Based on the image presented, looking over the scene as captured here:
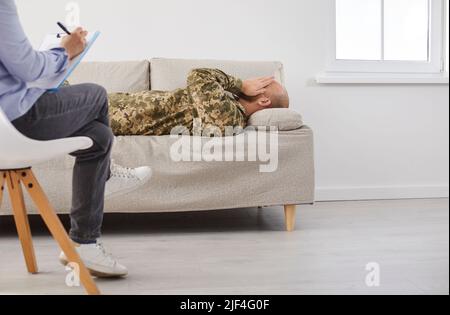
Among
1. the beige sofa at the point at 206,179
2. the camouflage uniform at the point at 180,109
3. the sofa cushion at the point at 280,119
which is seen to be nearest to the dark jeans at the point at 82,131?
the beige sofa at the point at 206,179

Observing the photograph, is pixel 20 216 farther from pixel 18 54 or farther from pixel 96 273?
pixel 18 54

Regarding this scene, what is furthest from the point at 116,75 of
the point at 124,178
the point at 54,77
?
the point at 54,77

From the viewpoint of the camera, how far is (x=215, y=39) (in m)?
3.74

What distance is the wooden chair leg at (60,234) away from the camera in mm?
1663

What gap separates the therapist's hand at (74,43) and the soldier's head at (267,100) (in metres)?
1.46

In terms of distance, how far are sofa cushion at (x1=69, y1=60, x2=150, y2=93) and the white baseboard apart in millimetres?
1256

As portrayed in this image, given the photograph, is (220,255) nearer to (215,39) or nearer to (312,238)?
(312,238)

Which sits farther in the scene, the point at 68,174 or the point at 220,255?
the point at 68,174

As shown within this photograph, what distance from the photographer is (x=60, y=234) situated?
1.67 m

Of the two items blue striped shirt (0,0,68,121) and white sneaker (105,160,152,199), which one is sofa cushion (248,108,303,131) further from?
blue striped shirt (0,0,68,121)

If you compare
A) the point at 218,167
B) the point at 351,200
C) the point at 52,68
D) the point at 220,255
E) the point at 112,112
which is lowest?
the point at 351,200

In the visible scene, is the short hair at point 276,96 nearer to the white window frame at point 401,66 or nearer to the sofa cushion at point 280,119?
the sofa cushion at point 280,119
